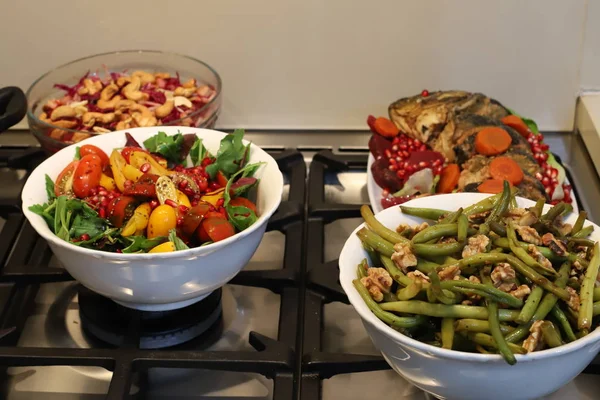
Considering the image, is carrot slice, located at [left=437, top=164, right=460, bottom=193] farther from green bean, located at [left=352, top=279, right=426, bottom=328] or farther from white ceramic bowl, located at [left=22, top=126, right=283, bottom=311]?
green bean, located at [left=352, top=279, right=426, bottom=328]

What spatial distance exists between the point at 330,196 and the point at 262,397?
424 mm

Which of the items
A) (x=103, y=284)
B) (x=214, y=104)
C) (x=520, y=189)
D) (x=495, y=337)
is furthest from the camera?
(x=214, y=104)

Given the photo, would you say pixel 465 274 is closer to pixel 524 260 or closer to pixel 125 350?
pixel 524 260

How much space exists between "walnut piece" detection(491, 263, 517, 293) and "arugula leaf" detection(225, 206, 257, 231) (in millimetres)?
312

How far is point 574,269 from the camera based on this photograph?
786 millimetres

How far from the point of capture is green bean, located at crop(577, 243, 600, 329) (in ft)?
2.35

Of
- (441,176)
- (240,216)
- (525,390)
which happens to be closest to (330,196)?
(441,176)

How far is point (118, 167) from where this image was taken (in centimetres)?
98

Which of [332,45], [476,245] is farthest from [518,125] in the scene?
[476,245]

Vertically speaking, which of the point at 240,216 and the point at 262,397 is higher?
the point at 240,216

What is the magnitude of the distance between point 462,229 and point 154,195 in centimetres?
39

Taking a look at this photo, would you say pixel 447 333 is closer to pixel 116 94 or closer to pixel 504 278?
pixel 504 278

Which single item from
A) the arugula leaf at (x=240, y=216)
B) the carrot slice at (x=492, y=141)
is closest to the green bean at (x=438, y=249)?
the arugula leaf at (x=240, y=216)

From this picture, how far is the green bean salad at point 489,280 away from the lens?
0.72 metres
